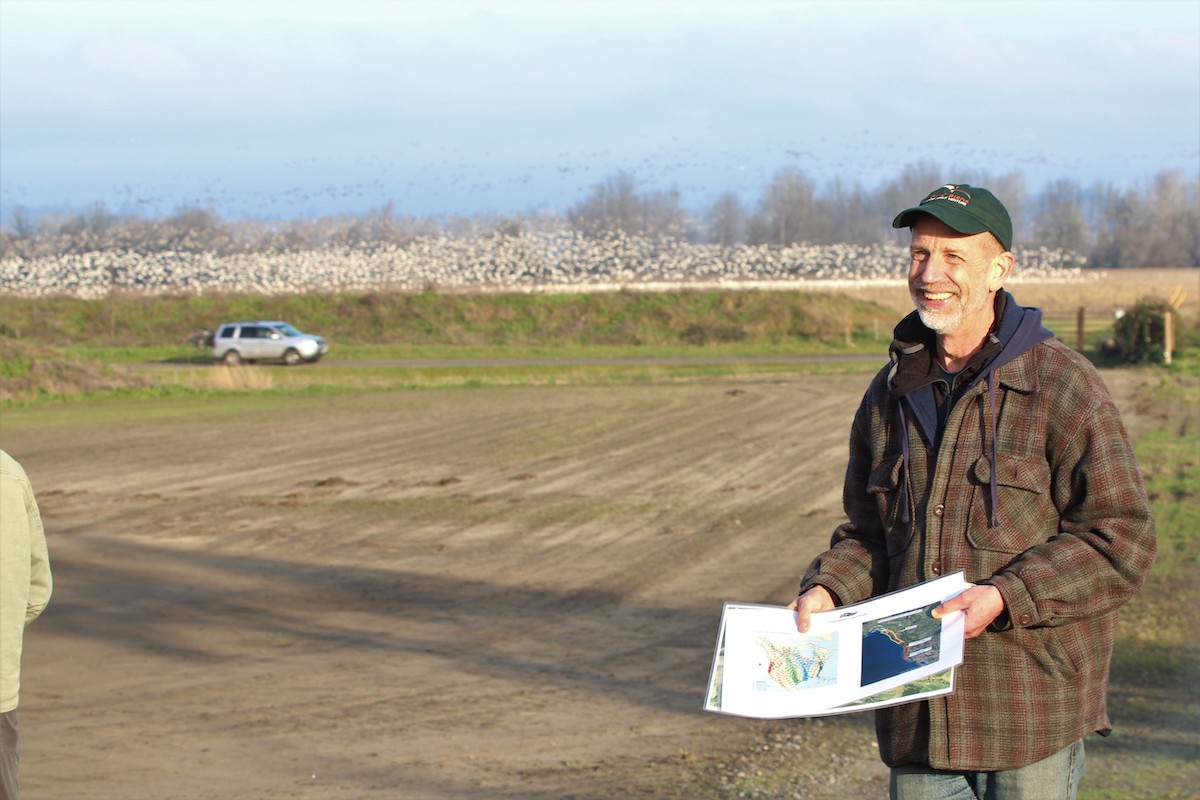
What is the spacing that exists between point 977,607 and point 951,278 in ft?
2.45

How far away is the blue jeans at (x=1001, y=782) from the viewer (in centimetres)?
296

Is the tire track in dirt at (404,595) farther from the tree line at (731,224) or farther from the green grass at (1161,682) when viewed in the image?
the tree line at (731,224)

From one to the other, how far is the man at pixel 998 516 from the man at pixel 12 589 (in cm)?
228

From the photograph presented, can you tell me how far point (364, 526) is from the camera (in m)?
14.3

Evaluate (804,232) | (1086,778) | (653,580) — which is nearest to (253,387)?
(653,580)

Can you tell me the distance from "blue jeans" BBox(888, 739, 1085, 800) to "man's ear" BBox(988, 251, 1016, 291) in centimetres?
104

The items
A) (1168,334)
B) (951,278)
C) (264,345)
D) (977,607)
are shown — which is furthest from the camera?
(264,345)

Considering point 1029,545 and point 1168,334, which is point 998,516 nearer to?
point 1029,545

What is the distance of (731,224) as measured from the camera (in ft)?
398

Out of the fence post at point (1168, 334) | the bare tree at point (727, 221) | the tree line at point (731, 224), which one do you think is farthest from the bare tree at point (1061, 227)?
the fence post at point (1168, 334)

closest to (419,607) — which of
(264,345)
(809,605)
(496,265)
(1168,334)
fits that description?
(809,605)

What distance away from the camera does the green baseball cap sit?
3006 millimetres

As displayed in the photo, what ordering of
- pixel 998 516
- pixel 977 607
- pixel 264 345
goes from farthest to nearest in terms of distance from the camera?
pixel 264 345
pixel 998 516
pixel 977 607

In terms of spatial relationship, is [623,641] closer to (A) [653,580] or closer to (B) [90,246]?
(A) [653,580]
